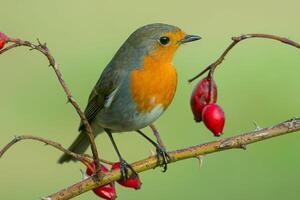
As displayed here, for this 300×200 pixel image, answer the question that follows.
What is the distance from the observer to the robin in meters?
3.76

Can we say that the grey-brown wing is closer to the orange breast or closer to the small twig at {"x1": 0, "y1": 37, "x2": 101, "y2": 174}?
the orange breast

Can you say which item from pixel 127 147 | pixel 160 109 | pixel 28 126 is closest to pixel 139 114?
→ pixel 160 109

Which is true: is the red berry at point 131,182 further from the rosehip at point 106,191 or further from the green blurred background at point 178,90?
the green blurred background at point 178,90

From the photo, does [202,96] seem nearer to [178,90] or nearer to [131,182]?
[131,182]

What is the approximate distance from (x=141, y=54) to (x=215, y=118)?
1.02 m

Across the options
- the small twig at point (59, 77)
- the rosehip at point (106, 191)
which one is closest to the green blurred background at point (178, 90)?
the rosehip at point (106, 191)

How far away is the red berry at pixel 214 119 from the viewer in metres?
2.92

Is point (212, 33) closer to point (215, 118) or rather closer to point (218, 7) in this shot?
point (218, 7)

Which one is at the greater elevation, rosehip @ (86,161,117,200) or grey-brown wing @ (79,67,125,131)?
grey-brown wing @ (79,67,125,131)

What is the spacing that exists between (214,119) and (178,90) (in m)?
5.20

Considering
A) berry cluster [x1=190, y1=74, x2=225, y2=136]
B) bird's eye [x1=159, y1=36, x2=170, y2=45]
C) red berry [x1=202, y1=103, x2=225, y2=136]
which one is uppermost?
bird's eye [x1=159, y1=36, x2=170, y2=45]

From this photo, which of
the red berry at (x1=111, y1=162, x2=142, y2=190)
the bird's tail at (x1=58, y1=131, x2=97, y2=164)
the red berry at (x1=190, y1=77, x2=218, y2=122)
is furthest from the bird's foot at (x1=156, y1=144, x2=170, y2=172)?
the bird's tail at (x1=58, y1=131, x2=97, y2=164)

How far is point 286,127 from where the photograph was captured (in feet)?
8.78

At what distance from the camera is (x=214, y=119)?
292 centimetres
